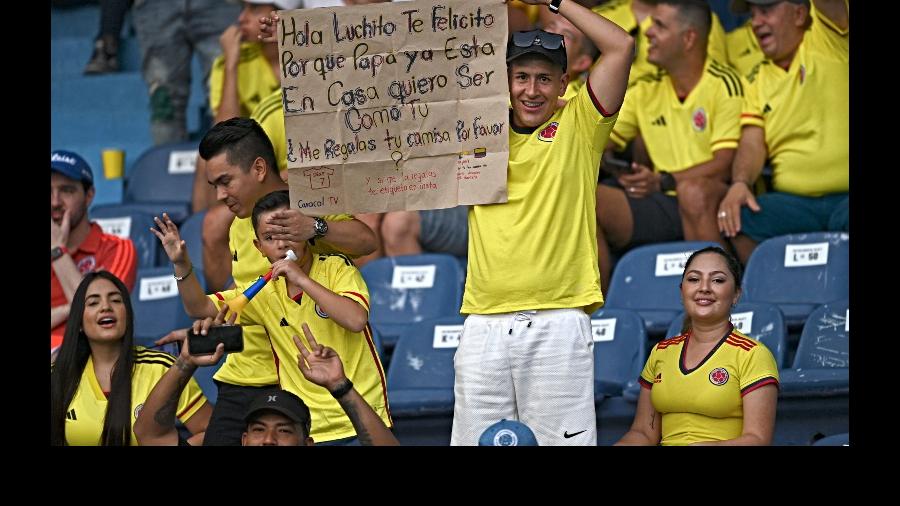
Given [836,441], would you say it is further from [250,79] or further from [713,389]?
[250,79]

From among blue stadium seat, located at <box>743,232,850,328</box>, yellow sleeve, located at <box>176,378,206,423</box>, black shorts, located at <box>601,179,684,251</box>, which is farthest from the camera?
black shorts, located at <box>601,179,684,251</box>

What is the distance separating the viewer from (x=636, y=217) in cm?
650

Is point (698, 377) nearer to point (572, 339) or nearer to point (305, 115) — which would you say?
point (572, 339)

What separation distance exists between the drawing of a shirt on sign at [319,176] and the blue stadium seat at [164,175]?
322 centimetres

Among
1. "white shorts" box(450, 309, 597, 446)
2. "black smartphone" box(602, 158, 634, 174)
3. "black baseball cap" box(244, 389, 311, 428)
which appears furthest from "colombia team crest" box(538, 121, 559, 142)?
"black smartphone" box(602, 158, 634, 174)

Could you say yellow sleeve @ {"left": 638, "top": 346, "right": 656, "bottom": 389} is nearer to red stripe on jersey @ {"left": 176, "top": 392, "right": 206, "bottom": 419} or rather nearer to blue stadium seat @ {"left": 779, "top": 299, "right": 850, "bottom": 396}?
blue stadium seat @ {"left": 779, "top": 299, "right": 850, "bottom": 396}

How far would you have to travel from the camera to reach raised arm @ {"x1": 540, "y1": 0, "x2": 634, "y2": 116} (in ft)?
14.6

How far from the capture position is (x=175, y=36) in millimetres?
8094

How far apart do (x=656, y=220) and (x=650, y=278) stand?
1.01 feet

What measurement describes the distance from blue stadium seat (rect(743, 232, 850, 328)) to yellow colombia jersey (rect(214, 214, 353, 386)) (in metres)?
1.98

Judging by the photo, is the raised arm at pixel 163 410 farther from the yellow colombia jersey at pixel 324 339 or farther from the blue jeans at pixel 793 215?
the blue jeans at pixel 793 215
